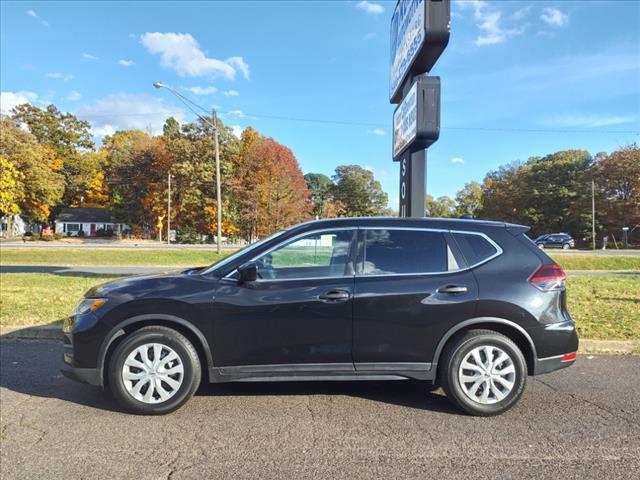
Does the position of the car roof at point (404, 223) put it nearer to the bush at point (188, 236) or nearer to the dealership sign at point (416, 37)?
the dealership sign at point (416, 37)

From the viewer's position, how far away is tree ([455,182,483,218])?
92188mm

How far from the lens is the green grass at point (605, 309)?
6.66 m

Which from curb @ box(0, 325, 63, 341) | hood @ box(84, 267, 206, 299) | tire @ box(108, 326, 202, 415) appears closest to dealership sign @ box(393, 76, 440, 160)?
hood @ box(84, 267, 206, 299)

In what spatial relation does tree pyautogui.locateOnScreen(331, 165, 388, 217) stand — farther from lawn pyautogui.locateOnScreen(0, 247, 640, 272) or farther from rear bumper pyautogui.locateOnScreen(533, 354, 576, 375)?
rear bumper pyautogui.locateOnScreen(533, 354, 576, 375)

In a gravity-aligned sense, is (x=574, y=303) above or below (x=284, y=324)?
below

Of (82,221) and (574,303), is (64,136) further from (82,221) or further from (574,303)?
(574,303)

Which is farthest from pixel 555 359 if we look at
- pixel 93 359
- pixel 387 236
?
pixel 93 359

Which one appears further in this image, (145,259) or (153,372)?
(145,259)

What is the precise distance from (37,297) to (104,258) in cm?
1678

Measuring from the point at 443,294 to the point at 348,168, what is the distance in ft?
309

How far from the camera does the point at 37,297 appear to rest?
9.20 meters

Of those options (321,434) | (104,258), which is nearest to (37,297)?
(321,434)

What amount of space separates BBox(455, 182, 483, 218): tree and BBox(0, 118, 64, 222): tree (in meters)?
71.6

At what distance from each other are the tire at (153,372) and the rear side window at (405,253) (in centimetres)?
178
